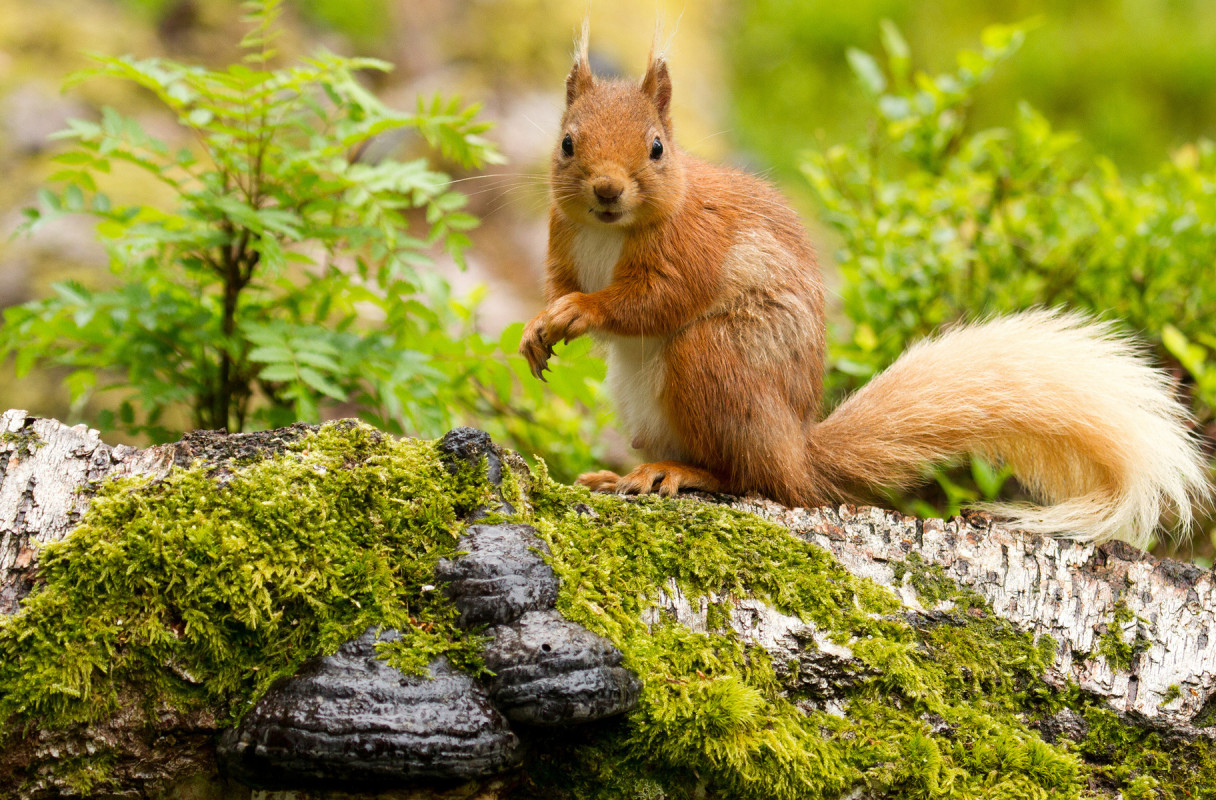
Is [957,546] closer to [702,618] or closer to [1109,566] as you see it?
[1109,566]

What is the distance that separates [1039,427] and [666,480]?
0.83m

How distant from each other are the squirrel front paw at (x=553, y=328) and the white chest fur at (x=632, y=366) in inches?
6.3

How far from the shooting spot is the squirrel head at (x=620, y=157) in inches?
86.6

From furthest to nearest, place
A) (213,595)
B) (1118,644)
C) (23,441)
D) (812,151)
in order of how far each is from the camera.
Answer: (812,151)
(1118,644)
(23,441)
(213,595)

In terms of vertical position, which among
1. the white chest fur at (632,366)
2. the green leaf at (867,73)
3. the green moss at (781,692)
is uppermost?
the green leaf at (867,73)

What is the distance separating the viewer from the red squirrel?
2.16 metres

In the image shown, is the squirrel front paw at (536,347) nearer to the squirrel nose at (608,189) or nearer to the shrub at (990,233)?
the squirrel nose at (608,189)

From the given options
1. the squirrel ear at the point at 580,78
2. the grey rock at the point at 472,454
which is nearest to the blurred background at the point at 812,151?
the squirrel ear at the point at 580,78

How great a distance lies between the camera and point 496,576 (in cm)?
152

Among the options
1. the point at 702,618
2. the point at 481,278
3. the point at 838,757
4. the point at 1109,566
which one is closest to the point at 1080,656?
the point at 1109,566

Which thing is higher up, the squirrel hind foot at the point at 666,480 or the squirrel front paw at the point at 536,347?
the squirrel front paw at the point at 536,347

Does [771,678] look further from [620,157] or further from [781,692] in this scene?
[620,157]

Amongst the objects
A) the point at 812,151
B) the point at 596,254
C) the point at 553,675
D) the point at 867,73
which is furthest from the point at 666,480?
the point at 812,151

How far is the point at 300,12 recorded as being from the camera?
17.5 ft
